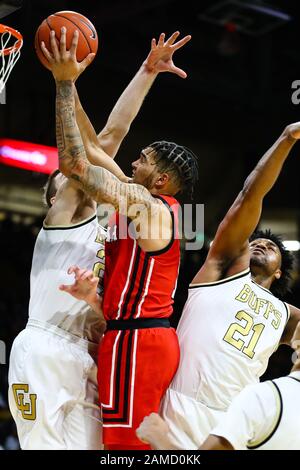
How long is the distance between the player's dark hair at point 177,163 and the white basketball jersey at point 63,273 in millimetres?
515

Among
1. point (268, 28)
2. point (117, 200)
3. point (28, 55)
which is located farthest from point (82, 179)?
point (268, 28)

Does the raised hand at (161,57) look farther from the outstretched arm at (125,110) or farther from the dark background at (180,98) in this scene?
the dark background at (180,98)

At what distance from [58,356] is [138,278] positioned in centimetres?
60

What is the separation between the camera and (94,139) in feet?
14.0

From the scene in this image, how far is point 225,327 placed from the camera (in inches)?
159

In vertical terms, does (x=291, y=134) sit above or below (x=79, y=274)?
above

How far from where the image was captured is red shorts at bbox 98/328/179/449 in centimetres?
371

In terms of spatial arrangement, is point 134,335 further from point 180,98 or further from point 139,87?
point 180,98

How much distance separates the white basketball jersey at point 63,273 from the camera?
162 inches

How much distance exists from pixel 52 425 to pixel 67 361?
1.05ft

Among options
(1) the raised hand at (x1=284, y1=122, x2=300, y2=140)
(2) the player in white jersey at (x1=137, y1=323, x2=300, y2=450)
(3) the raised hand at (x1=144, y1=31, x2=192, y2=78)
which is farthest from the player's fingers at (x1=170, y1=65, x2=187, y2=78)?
(2) the player in white jersey at (x1=137, y1=323, x2=300, y2=450)

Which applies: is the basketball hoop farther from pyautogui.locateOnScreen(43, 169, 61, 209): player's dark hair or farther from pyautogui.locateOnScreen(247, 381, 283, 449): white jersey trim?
pyautogui.locateOnScreen(247, 381, 283, 449): white jersey trim

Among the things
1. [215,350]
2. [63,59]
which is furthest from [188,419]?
[63,59]

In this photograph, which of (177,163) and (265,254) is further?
(265,254)
